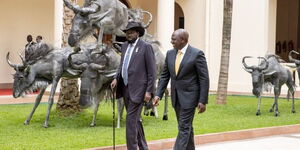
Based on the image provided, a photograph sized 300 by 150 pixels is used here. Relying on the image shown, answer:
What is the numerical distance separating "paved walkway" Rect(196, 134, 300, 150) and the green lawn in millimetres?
831

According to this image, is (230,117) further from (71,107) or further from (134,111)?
(134,111)

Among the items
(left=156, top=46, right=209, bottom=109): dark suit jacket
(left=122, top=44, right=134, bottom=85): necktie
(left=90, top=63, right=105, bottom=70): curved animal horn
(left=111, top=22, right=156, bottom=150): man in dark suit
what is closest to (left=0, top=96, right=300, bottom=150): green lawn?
(left=90, top=63, right=105, bottom=70): curved animal horn

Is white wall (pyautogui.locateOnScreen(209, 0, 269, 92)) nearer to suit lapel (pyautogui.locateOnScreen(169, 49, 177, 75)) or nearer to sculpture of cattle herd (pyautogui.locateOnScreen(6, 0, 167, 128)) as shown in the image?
sculpture of cattle herd (pyautogui.locateOnScreen(6, 0, 167, 128))

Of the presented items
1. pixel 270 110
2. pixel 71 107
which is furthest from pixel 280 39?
pixel 71 107

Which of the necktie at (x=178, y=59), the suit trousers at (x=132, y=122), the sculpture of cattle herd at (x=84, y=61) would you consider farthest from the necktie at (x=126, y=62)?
the sculpture of cattle herd at (x=84, y=61)

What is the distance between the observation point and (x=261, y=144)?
11672 mm

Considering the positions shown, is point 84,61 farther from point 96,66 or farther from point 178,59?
point 178,59

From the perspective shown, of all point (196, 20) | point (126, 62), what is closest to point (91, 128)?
point (126, 62)

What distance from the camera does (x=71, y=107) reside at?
576 inches

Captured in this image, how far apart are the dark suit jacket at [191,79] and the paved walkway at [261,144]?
2697 mm

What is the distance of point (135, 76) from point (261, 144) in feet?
12.7

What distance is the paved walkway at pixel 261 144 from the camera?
11164 millimetres

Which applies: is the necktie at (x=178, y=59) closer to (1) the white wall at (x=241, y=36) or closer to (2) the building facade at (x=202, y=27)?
(2) the building facade at (x=202, y=27)

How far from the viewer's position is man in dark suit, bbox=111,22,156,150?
8758mm
